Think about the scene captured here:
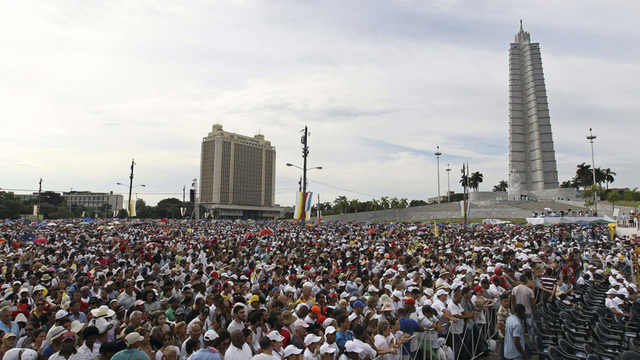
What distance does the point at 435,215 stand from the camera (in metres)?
71.5

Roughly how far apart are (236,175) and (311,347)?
15844 cm

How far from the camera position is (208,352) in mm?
4797

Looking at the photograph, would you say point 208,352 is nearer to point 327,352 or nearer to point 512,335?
point 327,352

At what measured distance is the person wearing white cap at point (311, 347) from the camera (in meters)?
5.14

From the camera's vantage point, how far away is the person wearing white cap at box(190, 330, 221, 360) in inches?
188

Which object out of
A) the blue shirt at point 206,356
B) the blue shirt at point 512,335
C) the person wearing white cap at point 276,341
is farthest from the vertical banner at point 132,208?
the blue shirt at point 512,335

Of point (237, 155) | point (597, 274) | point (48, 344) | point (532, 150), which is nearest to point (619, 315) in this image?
point (597, 274)

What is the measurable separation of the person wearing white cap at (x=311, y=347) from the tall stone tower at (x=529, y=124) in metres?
90.4

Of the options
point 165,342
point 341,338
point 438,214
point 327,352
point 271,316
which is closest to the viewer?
point 327,352

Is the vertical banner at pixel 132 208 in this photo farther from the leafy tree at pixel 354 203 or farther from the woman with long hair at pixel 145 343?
the leafy tree at pixel 354 203

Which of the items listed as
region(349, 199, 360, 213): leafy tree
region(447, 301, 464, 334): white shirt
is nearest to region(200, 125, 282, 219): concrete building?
region(349, 199, 360, 213): leafy tree

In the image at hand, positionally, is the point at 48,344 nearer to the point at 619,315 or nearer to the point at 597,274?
the point at 619,315

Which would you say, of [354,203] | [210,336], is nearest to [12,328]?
[210,336]

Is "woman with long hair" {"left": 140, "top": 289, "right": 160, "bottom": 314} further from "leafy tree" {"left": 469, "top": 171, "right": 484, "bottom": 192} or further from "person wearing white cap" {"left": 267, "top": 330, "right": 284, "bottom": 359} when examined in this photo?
"leafy tree" {"left": 469, "top": 171, "right": 484, "bottom": 192}
